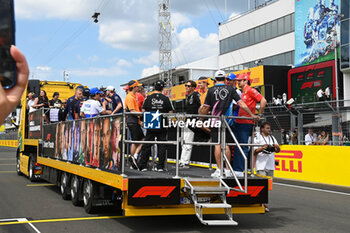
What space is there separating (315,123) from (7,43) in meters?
15.7

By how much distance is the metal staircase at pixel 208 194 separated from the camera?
654cm

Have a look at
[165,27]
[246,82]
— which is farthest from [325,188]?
[165,27]

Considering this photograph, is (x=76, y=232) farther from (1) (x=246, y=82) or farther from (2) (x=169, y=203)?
(1) (x=246, y=82)

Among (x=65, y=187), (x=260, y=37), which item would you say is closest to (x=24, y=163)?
(x=65, y=187)

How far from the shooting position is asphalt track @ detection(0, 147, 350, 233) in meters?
7.44

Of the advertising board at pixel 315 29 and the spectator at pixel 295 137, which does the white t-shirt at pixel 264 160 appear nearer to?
the spectator at pixel 295 137

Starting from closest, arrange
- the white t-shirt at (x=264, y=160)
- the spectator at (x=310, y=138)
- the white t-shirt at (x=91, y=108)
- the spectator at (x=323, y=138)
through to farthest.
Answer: the white t-shirt at (x=264, y=160) → the white t-shirt at (x=91, y=108) → the spectator at (x=323, y=138) → the spectator at (x=310, y=138)

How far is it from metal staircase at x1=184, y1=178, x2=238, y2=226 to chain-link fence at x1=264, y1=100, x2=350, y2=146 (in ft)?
29.9

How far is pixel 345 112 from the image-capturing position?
15.3 metres

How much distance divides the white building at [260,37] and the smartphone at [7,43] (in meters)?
38.9

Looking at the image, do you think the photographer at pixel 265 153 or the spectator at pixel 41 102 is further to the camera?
the spectator at pixel 41 102

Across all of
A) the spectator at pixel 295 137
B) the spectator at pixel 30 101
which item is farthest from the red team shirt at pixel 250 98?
the spectator at pixel 295 137

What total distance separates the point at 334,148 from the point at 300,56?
27.6 m

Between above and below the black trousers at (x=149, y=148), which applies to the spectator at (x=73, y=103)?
above
